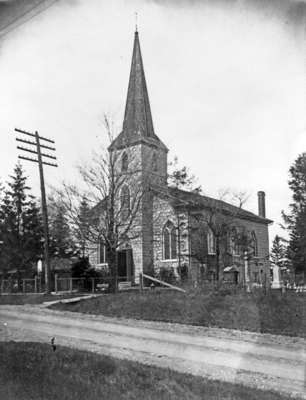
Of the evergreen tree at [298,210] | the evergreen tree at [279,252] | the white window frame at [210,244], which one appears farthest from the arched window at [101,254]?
the evergreen tree at [298,210]

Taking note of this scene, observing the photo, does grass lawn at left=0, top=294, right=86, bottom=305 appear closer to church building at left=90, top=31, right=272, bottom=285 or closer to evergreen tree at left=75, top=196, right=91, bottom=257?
church building at left=90, top=31, right=272, bottom=285

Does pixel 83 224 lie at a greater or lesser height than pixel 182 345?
greater

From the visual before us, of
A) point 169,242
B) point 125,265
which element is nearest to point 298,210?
point 169,242

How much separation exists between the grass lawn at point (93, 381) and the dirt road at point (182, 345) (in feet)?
0.91

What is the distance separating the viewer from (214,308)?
5.76 m

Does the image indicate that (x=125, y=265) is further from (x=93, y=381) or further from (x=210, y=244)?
(x=93, y=381)

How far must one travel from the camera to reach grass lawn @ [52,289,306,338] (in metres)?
4.17

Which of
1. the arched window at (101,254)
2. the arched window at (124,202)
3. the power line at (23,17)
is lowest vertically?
the arched window at (101,254)

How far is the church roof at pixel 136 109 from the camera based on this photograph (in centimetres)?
412

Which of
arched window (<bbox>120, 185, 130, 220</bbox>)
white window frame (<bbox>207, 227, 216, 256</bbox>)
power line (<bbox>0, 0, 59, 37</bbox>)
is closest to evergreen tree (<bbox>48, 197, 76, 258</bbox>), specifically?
arched window (<bbox>120, 185, 130, 220</bbox>)

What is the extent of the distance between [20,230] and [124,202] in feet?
7.59

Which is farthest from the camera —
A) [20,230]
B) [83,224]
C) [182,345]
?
[20,230]

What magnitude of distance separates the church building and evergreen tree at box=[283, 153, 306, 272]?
0.30m

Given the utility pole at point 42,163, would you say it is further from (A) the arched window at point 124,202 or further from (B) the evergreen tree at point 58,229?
(A) the arched window at point 124,202
